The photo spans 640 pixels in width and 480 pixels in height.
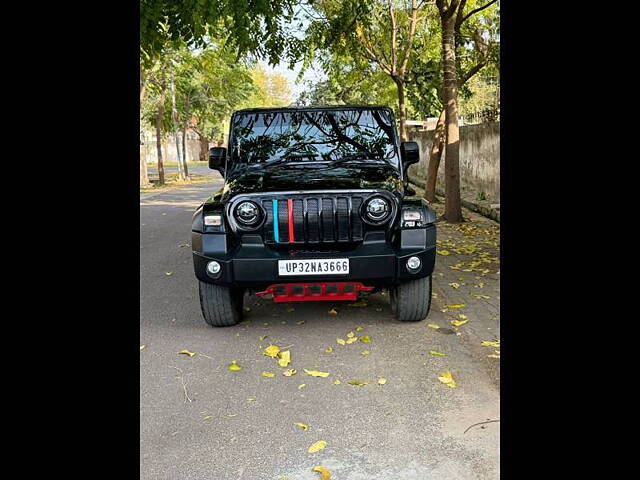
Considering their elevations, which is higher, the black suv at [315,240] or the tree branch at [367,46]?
the tree branch at [367,46]

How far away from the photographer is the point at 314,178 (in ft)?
17.3

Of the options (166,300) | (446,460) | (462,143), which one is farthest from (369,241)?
(462,143)

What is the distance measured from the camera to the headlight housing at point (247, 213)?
4.90 meters

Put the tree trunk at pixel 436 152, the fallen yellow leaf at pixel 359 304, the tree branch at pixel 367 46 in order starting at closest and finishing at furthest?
the fallen yellow leaf at pixel 359 304 → the tree trunk at pixel 436 152 → the tree branch at pixel 367 46

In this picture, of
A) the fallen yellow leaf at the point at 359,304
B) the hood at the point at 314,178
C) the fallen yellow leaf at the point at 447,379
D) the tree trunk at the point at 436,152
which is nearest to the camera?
the fallen yellow leaf at the point at 447,379

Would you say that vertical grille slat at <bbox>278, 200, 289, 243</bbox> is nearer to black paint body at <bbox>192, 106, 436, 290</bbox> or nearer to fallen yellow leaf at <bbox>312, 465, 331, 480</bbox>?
black paint body at <bbox>192, 106, 436, 290</bbox>

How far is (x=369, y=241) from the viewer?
16.1 ft

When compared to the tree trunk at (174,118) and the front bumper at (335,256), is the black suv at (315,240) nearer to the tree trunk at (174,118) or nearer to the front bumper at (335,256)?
the front bumper at (335,256)

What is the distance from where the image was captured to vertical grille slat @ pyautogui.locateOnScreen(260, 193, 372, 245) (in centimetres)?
488

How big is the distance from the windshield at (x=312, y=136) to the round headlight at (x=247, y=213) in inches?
46.8

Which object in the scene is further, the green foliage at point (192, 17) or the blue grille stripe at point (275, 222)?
the green foliage at point (192, 17)

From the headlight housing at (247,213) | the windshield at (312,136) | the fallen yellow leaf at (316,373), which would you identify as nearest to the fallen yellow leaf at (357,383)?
the fallen yellow leaf at (316,373)

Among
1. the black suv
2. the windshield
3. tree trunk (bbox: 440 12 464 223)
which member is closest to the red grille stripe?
the black suv
